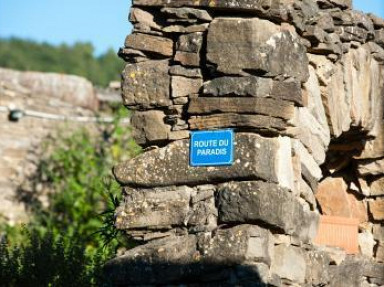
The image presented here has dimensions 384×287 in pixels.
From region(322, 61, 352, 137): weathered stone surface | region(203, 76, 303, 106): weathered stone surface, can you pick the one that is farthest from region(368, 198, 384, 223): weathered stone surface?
region(203, 76, 303, 106): weathered stone surface

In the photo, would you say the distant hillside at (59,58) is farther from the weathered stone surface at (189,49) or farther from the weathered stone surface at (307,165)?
the weathered stone surface at (189,49)

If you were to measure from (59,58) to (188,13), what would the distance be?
27681 mm

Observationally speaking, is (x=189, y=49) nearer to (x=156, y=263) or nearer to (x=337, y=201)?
(x=156, y=263)

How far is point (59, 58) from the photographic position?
32.5m

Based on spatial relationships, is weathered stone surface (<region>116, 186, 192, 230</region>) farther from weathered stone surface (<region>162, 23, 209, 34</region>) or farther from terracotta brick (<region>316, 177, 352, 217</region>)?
terracotta brick (<region>316, 177, 352, 217</region>)

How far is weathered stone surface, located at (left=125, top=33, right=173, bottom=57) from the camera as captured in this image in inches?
210

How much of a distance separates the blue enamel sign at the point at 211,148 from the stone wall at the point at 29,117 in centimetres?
650

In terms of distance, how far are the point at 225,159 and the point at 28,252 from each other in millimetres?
2302

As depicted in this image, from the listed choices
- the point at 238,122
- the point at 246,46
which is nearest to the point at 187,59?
the point at 246,46

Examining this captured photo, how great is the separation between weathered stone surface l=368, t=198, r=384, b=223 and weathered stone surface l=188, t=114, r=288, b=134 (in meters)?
2.19

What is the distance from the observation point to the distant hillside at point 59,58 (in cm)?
2817

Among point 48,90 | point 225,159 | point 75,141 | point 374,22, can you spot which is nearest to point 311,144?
point 225,159

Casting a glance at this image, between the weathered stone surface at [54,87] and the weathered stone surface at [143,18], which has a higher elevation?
the weathered stone surface at [54,87]

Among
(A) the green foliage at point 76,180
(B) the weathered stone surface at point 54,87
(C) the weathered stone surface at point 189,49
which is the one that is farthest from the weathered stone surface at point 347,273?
(B) the weathered stone surface at point 54,87
